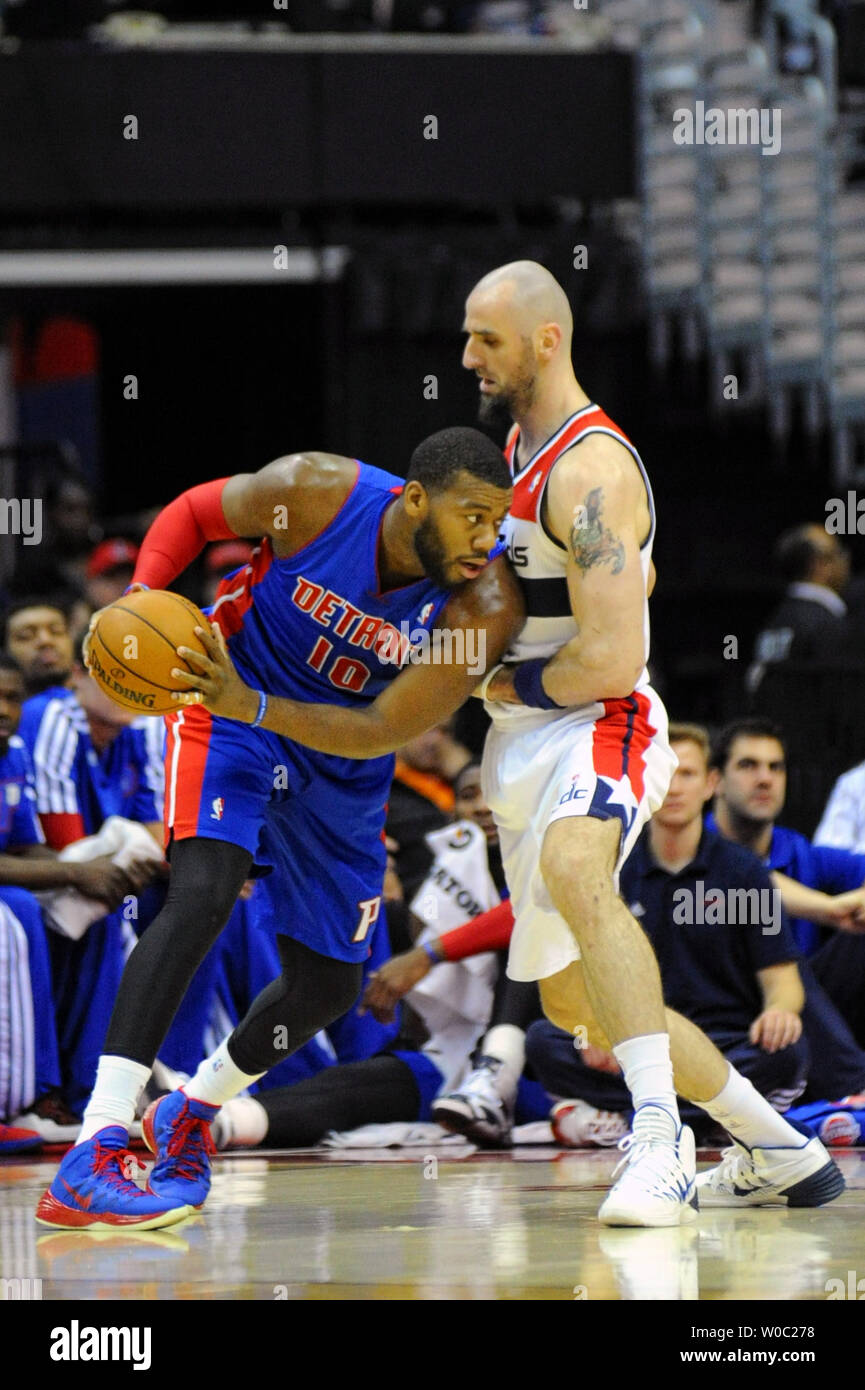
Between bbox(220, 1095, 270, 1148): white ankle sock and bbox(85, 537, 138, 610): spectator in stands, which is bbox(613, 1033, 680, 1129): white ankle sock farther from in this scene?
bbox(85, 537, 138, 610): spectator in stands

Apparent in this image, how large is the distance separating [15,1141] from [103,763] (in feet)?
4.36

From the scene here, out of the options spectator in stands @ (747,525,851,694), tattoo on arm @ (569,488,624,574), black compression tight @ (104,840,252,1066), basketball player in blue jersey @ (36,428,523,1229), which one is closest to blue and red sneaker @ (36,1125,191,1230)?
basketball player in blue jersey @ (36,428,523,1229)

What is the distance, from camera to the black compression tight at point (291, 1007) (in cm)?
459

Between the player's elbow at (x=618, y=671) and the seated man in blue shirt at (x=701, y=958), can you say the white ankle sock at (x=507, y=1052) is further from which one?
the player's elbow at (x=618, y=671)

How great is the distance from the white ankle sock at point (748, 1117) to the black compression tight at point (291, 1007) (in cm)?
87

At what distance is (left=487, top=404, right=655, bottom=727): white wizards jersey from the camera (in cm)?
438

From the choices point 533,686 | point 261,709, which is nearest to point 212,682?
point 261,709

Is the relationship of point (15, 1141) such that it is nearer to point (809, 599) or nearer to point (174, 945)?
point (174, 945)

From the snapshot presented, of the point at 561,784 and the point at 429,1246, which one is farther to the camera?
the point at 561,784

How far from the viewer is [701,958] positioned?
594 cm

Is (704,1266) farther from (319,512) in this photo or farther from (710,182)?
(710,182)

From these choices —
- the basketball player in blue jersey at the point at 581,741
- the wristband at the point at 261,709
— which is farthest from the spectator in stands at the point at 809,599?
the wristband at the point at 261,709

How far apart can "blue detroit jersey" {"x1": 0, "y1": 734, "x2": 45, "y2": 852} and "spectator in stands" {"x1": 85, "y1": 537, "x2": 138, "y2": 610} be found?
288 cm

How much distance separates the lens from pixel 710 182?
39.0 ft
